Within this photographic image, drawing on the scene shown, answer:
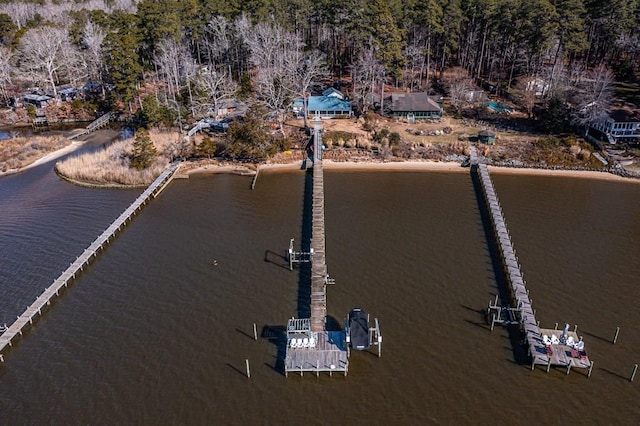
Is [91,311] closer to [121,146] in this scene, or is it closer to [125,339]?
[125,339]

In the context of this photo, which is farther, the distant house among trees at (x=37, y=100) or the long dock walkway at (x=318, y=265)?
the distant house among trees at (x=37, y=100)

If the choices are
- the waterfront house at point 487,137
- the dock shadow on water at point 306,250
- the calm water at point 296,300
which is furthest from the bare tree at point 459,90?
the dock shadow on water at point 306,250

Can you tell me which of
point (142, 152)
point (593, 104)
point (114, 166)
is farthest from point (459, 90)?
point (114, 166)

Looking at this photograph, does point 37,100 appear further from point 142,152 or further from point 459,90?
point 459,90

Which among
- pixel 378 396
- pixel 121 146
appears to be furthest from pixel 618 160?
pixel 121 146

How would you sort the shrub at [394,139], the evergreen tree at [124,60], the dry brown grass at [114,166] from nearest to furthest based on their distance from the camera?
the dry brown grass at [114,166], the shrub at [394,139], the evergreen tree at [124,60]

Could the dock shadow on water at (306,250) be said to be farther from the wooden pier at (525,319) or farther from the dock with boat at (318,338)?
the wooden pier at (525,319)
